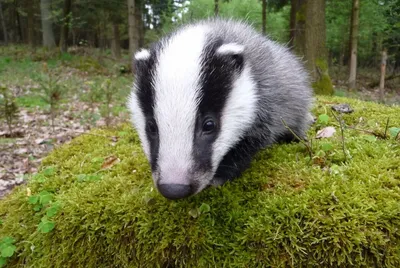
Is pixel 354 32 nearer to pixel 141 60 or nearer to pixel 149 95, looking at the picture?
pixel 141 60

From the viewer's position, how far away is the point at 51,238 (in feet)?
7.93

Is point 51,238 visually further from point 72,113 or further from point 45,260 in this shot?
point 72,113

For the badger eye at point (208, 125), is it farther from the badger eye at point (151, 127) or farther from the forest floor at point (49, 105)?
the forest floor at point (49, 105)

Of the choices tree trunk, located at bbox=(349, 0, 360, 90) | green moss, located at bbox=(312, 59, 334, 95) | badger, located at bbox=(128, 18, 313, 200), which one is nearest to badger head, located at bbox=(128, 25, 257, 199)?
badger, located at bbox=(128, 18, 313, 200)

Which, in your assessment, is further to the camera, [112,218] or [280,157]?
[280,157]

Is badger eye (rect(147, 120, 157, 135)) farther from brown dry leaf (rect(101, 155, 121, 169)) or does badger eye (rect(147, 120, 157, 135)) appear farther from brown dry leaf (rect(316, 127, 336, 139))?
brown dry leaf (rect(316, 127, 336, 139))

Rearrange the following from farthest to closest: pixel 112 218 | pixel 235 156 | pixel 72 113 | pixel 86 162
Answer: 1. pixel 72 113
2. pixel 86 162
3. pixel 235 156
4. pixel 112 218

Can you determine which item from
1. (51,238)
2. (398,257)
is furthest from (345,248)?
(51,238)

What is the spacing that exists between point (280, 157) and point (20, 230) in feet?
6.47

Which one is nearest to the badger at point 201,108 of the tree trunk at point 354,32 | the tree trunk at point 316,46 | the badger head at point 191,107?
the badger head at point 191,107

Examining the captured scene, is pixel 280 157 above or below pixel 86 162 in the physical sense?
above

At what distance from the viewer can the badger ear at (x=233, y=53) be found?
92.7 inches

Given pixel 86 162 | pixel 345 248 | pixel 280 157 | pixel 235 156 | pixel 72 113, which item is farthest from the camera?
pixel 72 113

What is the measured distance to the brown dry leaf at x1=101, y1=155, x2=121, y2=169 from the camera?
124 inches
